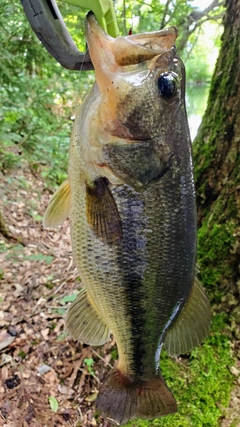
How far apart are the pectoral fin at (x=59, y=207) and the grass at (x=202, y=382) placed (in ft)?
4.92

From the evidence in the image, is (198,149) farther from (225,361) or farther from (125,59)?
(125,59)

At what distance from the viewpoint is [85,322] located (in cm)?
195

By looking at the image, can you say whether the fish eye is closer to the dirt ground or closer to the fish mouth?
the fish mouth

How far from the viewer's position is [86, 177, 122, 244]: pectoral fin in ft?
5.21

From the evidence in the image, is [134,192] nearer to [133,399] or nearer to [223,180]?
[133,399]

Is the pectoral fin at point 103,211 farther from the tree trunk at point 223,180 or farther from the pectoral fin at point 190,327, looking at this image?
the tree trunk at point 223,180

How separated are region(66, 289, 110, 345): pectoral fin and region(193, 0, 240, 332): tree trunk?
1.22 meters

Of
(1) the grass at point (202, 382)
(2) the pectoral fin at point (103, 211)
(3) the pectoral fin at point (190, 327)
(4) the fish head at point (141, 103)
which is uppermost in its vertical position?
(4) the fish head at point (141, 103)

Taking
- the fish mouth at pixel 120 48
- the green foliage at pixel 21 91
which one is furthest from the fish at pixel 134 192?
the green foliage at pixel 21 91

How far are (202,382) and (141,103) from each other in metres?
2.00

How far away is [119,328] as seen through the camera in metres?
1.86

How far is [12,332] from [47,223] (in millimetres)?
1869

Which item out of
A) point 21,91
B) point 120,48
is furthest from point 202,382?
point 21,91

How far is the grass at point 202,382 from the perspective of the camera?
2.37 m
